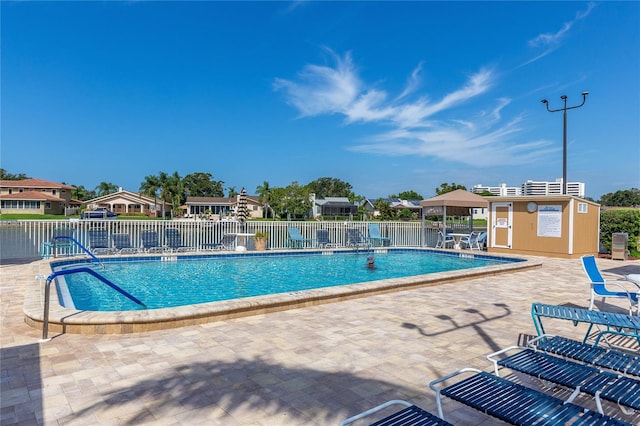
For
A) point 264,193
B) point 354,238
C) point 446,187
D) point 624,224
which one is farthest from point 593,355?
point 264,193

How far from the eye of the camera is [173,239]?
12.9 m

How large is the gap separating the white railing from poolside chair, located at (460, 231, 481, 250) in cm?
130

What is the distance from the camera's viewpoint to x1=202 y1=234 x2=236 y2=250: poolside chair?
13.6 metres

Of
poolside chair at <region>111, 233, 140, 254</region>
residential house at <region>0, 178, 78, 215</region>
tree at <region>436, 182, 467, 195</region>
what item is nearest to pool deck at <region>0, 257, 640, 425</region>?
poolside chair at <region>111, 233, 140, 254</region>

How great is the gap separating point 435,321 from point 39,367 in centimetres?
454

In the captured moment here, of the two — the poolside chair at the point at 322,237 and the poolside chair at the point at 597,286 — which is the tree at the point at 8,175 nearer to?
the poolside chair at the point at 322,237

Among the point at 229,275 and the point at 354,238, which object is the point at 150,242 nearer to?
the point at 229,275

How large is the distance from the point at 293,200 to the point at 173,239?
126ft

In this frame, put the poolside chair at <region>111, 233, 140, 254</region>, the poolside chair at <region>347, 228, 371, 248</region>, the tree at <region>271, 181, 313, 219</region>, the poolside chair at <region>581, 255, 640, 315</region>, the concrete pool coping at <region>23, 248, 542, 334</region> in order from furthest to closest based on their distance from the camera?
the tree at <region>271, 181, 313, 219</region> → the poolside chair at <region>347, 228, 371, 248</region> → the poolside chair at <region>111, 233, 140, 254</region> → the poolside chair at <region>581, 255, 640, 315</region> → the concrete pool coping at <region>23, 248, 542, 334</region>

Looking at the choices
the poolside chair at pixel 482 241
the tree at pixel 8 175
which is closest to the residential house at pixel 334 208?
the poolside chair at pixel 482 241

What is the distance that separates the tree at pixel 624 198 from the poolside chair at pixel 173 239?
3466 inches

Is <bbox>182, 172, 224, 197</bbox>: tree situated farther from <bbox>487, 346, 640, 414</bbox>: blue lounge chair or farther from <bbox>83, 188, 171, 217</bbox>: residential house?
<bbox>487, 346, 640, 414</bbox>: blue lounge chair

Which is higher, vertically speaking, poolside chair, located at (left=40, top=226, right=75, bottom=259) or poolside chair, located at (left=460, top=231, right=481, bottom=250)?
poolside chair, located at (left=40, top=226, right=75, bottom=259)

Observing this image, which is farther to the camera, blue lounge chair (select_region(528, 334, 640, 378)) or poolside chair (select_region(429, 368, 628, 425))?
blue lounge chair (select_region(528, 334, 640, 378))
